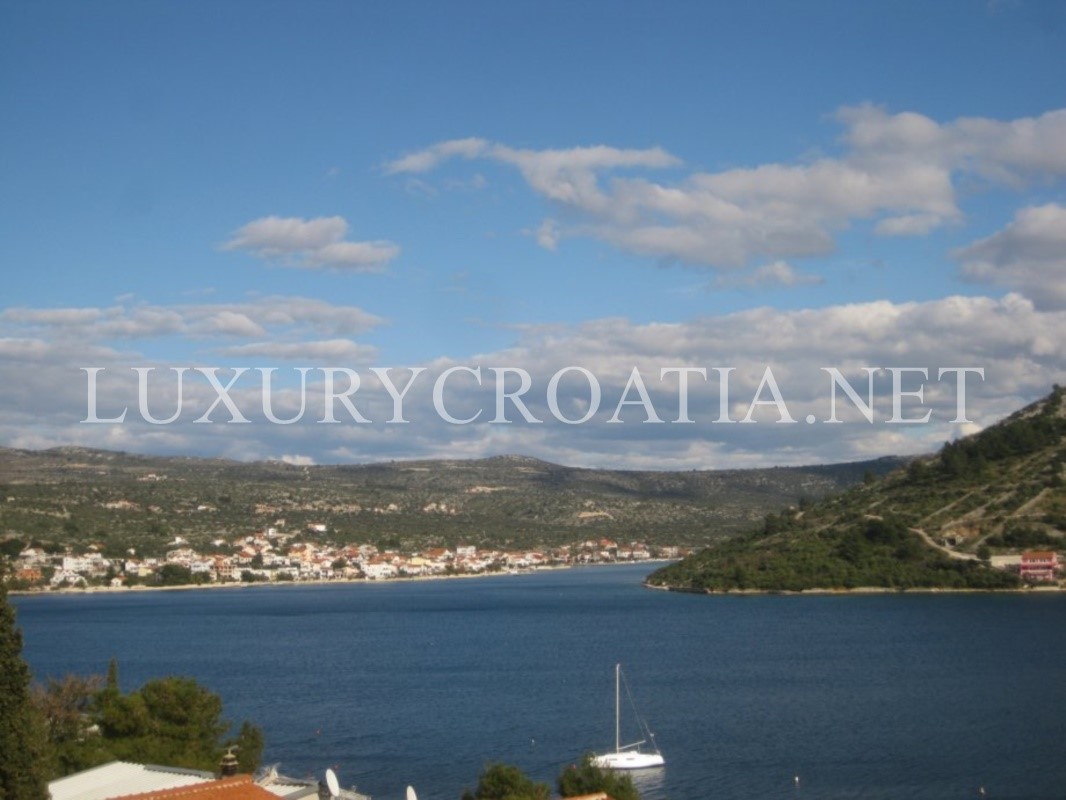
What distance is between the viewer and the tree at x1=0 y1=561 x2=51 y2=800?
16297mm

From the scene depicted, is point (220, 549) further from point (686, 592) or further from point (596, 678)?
point (596, 678)

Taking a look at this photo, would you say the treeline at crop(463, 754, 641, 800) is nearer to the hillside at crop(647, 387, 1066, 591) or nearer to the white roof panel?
the white roof panel

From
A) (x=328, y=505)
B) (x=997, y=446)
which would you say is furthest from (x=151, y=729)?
(x=328, y=505)

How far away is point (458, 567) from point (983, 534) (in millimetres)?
68389

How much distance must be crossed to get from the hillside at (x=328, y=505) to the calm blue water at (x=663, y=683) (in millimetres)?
36012

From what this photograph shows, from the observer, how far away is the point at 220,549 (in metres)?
133

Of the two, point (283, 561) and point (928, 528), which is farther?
Answer: point (283, 561)

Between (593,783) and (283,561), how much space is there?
117m

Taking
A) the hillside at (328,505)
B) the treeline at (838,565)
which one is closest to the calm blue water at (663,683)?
the treeline at (838,565)

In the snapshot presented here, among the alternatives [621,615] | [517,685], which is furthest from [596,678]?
[621,615]

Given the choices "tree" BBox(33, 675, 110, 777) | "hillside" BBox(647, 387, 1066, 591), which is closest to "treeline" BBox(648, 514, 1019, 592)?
"hillside" BBox(647, 387, 1066, 591)

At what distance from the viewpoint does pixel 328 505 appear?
553 ft

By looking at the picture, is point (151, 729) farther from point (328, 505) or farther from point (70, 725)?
point (328, 505)

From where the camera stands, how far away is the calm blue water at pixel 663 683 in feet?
106
